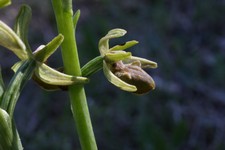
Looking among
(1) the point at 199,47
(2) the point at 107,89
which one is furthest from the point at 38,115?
(1) the point at 199,47

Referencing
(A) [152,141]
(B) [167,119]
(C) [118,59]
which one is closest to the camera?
(C) [118,59]

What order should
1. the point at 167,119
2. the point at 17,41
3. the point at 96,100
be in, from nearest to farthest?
the point at 17,41 < the point at 167,119 < the point at 96,100

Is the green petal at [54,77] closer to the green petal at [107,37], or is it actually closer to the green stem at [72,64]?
the green stem at [72,64]

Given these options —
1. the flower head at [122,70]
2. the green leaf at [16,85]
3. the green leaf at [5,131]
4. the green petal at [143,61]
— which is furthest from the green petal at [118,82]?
the green leaf at [5,131]

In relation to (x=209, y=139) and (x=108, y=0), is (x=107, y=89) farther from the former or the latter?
(x=108, y=0)

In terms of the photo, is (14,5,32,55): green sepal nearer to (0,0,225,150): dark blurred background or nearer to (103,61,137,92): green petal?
(103,61,137,92): green petal

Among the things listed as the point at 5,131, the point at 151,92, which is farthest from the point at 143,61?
the point at 151,92

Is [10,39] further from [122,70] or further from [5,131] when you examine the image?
[122,70]
